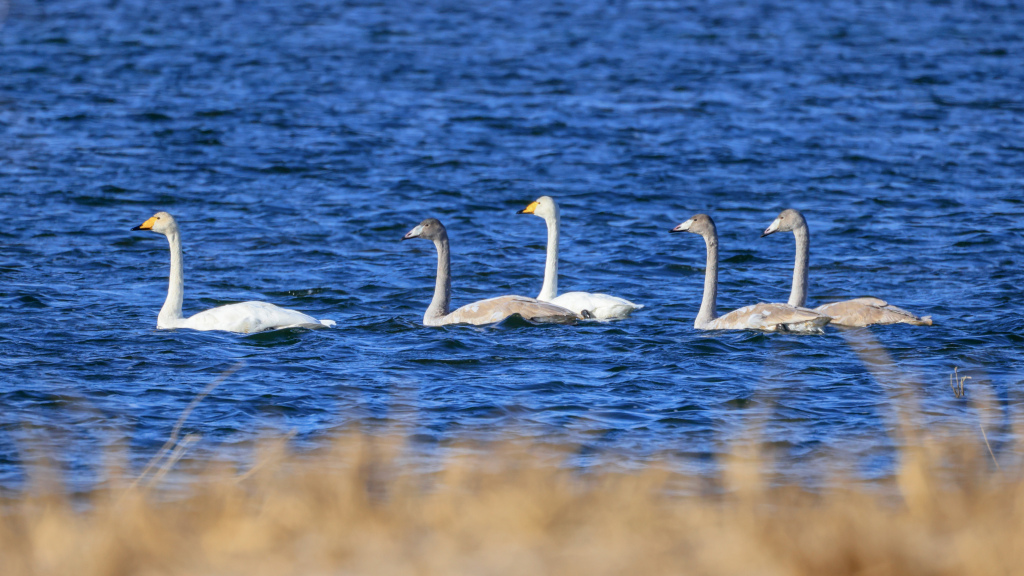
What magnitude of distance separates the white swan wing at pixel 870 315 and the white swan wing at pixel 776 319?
0.50 feet

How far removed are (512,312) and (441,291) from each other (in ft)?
3.43

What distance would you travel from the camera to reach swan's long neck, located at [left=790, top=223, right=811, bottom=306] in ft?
41.8

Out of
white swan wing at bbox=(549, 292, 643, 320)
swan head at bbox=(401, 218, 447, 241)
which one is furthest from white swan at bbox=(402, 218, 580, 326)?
swan head at bbox=(401, 218, 447, 241)

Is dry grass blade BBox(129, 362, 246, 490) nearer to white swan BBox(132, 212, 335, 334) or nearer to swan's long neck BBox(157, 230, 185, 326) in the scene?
white swan BBox(132, 212, 335, 334)

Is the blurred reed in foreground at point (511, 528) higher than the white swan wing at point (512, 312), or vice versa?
the blurred reed in foreground at point (511, 528)

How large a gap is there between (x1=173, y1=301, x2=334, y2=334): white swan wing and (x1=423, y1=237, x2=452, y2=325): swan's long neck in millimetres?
1236

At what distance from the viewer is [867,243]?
16734 mm

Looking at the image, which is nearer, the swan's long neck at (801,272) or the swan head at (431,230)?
the swan's long neck at (801,272)

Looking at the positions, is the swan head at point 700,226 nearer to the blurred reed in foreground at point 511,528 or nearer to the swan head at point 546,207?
the swan head at point 546,207

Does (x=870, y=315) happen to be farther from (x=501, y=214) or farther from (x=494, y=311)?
(x=501, y=214)

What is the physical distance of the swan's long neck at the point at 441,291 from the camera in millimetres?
12734

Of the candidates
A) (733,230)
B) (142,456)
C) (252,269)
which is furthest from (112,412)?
(733,230)

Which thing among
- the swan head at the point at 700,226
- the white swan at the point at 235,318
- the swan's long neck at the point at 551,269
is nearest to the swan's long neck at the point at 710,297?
the swan head at the point at 700,226

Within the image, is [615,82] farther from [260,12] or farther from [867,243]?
[260,12]
